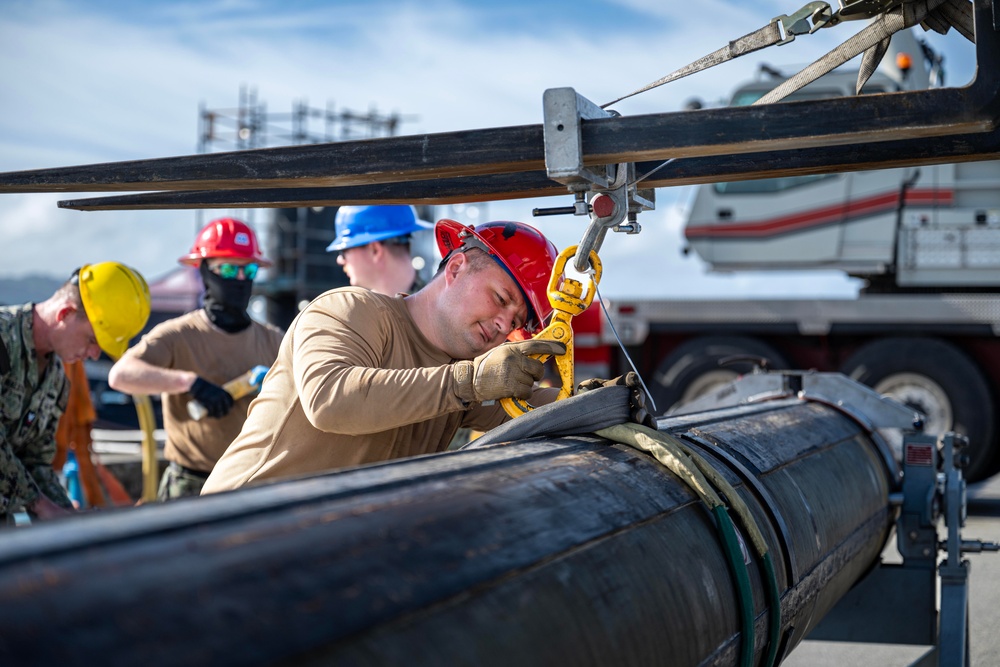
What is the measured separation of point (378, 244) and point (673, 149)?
105 inches

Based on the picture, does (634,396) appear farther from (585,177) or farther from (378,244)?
(378,244)

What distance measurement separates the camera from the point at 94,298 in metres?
4.01

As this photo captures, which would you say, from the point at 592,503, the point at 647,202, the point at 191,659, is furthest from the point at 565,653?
the point at 647,202

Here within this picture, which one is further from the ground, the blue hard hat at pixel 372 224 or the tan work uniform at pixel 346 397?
the blue hard hat at pixel 372 224

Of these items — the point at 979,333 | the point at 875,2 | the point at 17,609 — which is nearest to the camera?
the point at 17,609

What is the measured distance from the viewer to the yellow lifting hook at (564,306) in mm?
2209

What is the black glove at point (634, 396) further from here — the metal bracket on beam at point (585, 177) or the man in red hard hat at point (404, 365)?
the metal bracket on beam at point (585, 177)

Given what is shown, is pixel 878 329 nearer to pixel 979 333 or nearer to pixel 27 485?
pixel 979 333

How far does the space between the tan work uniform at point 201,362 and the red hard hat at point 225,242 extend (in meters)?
0.34

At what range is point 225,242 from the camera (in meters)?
5.03

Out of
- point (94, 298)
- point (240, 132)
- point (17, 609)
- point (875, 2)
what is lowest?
point (17, 609)

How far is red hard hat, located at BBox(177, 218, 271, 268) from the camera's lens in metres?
5.01

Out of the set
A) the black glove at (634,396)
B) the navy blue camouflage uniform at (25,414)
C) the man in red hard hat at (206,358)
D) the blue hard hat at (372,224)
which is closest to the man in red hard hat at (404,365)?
the black glove at (634,396)

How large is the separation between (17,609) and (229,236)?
14.4ft
